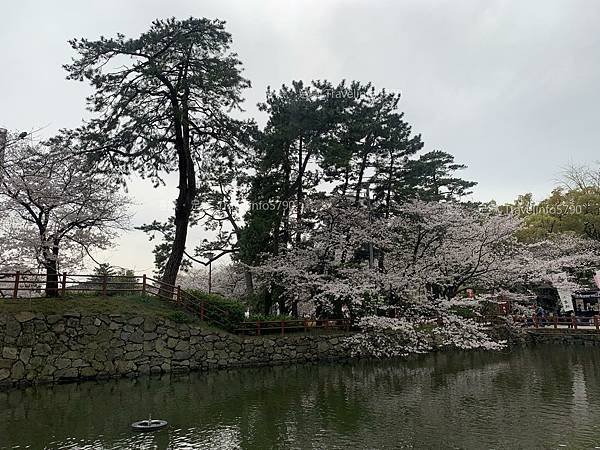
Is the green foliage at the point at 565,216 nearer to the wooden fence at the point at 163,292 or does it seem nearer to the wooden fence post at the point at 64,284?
the wooden fence at the point at 163,292

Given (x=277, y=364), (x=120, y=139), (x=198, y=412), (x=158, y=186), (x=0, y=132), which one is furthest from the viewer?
(x=158, y=186)

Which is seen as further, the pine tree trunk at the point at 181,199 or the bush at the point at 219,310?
the pine tree trunk at the point at 181,199

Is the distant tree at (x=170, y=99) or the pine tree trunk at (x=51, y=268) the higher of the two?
the distant tree at (x=170, y=99)

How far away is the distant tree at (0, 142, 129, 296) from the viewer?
15195mm

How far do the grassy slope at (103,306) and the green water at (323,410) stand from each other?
2.42 metres

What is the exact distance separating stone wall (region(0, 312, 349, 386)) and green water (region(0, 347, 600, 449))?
88cm

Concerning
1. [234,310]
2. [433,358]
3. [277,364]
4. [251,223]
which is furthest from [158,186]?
[433,358]

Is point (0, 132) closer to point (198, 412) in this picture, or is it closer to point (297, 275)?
point (198, 412)

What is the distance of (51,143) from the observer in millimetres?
16000

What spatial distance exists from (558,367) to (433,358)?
17.0 ft

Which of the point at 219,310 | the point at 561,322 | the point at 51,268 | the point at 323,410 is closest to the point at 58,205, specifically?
the point at 51,268

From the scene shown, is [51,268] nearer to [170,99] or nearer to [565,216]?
[170,99]

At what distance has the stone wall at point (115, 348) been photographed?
13.9 m

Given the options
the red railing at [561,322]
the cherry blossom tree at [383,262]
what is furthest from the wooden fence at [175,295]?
the red railing at [561,322]
